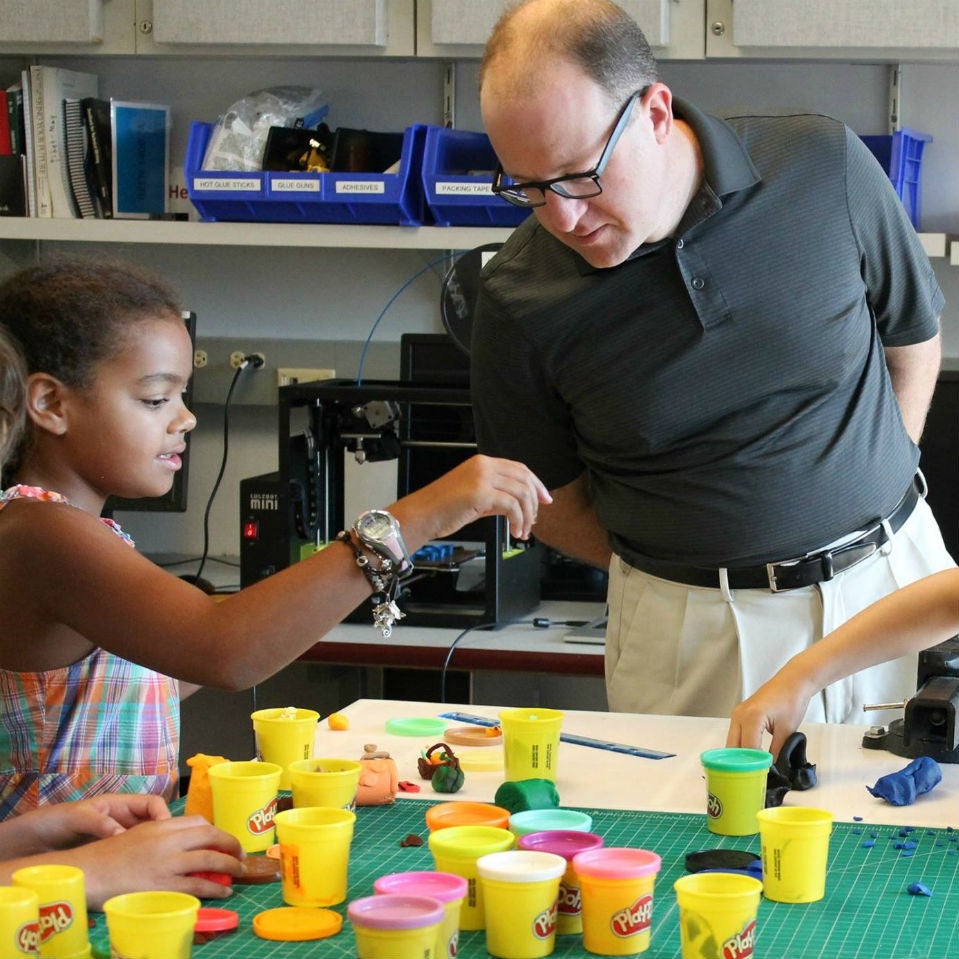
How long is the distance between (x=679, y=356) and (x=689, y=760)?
55cm

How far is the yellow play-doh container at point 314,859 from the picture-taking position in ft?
4.08

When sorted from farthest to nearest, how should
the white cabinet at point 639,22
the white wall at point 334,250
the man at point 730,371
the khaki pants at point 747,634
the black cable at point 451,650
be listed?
1. the white wall at point 334,250
2. the white cabinet at point 639,22
3. the black cable at point 451,650
4. the khaki pants at point 747,634
5. the man at point 730,371

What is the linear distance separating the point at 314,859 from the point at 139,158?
2564 millimetres

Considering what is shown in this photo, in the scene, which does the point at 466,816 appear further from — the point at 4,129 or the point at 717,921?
the point at 4,129

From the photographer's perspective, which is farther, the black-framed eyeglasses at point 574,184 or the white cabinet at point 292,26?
the white cabinet at point 292,26

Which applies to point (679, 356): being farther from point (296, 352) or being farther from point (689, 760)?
point (296, 352)

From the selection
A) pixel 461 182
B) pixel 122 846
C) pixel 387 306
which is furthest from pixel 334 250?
pixel 122 846

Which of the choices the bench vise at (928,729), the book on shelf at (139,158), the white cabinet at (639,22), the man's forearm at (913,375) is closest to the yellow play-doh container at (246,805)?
the bench vise at (928,729)

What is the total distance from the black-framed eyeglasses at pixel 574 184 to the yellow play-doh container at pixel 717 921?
0.92 meters

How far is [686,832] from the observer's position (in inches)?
57.9

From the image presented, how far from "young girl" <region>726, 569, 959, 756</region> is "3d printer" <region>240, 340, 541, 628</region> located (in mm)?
1197

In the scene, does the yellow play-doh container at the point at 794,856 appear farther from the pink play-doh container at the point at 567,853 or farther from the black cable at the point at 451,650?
the black cable at the point at 451,650

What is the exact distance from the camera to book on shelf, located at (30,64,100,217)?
10.9ft

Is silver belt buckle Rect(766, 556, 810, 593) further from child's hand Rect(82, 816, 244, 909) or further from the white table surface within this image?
child's hand Rect(82, 816, 244, 909)
